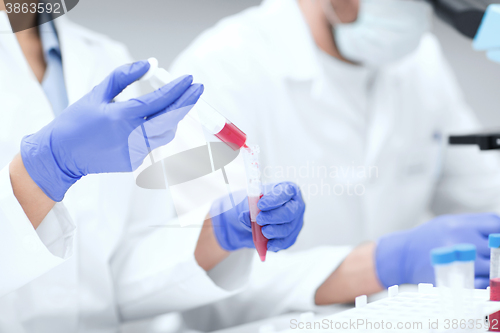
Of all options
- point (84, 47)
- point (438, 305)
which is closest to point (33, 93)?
point (84, 47)

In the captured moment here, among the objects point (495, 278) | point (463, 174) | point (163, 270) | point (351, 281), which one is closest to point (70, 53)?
point (163, 270)

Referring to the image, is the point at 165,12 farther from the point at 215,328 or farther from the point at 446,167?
the point at 446,167

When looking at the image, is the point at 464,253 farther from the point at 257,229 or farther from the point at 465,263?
the point at 257,229

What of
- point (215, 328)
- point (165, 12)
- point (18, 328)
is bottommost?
point (215, 328)

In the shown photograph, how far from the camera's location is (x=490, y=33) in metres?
0.91

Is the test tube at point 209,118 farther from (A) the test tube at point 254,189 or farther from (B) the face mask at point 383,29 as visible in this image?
(B) the face mask at point 383,29

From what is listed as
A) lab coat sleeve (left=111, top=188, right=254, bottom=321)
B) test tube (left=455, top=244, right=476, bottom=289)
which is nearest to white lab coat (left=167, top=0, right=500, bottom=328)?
lab coat sleeve (left=111, top=188, right=254, bottom=321)

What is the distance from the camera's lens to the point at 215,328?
1043mm

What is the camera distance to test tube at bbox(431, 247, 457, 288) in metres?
0.49

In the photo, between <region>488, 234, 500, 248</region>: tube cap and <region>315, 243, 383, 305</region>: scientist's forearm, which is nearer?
<region>488, 234, 500, 248</region>: tube cap

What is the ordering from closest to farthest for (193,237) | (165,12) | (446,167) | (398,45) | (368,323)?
(368,323) → (193,237) → (398,45) → (165,12) → (446,167)

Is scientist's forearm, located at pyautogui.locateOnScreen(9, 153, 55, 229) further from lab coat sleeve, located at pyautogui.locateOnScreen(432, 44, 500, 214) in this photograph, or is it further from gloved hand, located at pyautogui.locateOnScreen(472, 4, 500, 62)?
lab coat sleeve, located at pyautogui.locateOnScreen(432, 44, 500, 214)

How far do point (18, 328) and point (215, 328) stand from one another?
44 centimetres

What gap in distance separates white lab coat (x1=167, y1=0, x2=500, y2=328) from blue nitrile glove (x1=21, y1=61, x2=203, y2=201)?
45cm
